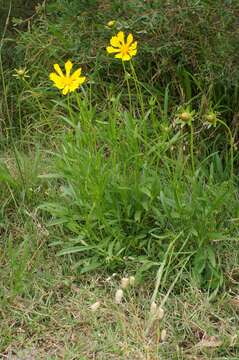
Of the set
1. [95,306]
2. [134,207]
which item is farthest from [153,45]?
[95,306]

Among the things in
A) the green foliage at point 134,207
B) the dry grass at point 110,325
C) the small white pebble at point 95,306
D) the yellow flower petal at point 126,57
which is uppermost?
the yellow flower petal at point 126,57

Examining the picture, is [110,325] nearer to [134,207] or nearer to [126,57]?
[134,207]


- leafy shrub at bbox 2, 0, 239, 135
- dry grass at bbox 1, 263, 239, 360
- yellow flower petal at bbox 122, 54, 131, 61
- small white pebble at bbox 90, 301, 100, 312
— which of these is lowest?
dry grass at bbox 1, 263, 239, 360

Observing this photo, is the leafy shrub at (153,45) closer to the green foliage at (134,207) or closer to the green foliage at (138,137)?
the green foliage at (138,137)

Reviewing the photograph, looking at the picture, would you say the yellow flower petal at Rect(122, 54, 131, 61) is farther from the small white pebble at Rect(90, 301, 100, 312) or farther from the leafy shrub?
the small white pebble at Rect(90, 301, 100, 312)

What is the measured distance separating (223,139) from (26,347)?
4.42 feet

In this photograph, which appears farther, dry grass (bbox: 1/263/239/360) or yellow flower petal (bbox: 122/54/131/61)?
yellow flower petal (bbox: 122/54/131/61)

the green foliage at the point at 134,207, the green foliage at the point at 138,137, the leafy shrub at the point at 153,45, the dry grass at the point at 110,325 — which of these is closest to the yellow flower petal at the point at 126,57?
the green foliage at the point at 138,137

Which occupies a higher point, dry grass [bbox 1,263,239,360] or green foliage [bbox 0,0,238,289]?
green foliage [bbox 0,0,238,289]

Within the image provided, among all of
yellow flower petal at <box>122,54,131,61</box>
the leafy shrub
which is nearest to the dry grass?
yellow flower petal at <box>122,54,131,61</box>

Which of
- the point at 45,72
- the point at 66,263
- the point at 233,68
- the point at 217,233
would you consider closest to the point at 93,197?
the point at 66,263

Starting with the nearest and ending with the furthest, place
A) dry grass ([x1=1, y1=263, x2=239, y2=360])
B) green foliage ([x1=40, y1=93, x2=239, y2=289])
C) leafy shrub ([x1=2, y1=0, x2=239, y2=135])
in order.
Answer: dry grass ([x1=1, y1=263, x2=239, y2=360]) → green foliage ([x1=40, y1=93, x2=239, y2=289]) → leafy shrub ([x1=2, y1=0, x2=239, y2=135])

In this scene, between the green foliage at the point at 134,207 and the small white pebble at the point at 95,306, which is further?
the green foliage at the point at 134,207

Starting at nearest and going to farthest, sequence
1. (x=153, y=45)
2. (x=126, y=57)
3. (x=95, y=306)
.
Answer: (x=95, y=306), (x=126, y=57), (x=153, y=45)
